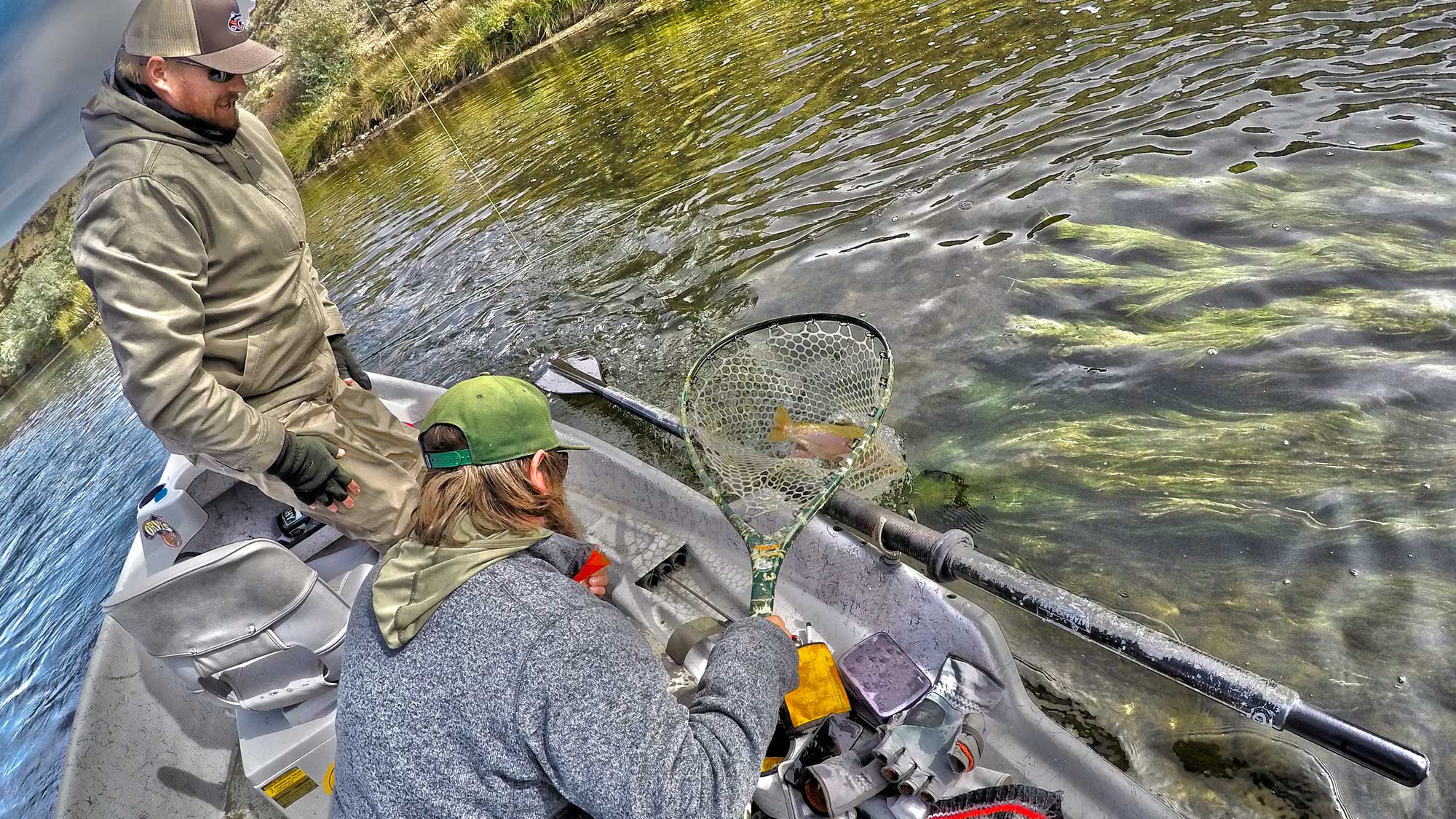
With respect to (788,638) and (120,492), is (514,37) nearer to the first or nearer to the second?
(120,492)

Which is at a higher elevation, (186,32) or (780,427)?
(186,32)

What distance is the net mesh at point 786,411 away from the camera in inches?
122

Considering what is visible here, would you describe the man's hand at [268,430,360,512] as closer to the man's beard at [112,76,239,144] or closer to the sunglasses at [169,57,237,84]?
the man's beard at [112,76,239,144]

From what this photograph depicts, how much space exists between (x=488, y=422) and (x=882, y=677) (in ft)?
5.45

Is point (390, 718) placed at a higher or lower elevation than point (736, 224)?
higher

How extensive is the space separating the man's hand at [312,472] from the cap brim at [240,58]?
139 centimetres

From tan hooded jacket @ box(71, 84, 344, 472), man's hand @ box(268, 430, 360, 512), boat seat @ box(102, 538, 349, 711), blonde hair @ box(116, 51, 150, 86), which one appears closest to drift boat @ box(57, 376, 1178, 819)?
boat seat @ box(102, 538, 349, 711)

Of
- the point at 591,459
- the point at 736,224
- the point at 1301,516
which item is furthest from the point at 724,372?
the point at 736,224

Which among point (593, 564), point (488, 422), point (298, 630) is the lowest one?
point (593, 564)

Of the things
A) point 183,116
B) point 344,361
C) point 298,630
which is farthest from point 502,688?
point 344,361

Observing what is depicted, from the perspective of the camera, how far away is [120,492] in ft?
28.7

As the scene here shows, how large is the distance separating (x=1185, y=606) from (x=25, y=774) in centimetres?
736

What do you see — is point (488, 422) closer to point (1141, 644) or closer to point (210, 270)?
point (210, 270)

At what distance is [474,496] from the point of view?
6.23 feet
